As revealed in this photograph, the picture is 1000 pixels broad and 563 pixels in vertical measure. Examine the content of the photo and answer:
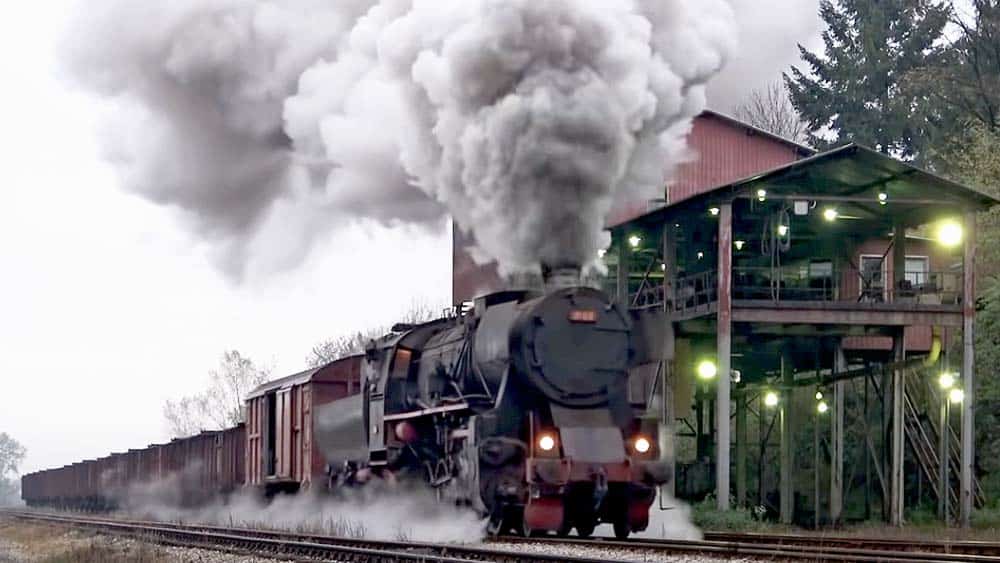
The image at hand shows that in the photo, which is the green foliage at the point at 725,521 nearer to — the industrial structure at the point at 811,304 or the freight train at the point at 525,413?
the industrial structure at the point at 811,304

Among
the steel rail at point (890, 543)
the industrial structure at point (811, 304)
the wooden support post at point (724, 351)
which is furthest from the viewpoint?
the industrial structure at point (811, 304)

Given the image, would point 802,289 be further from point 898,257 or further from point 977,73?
point 977,73

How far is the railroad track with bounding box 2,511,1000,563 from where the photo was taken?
47.6 feet

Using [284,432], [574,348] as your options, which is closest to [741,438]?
[284,432]

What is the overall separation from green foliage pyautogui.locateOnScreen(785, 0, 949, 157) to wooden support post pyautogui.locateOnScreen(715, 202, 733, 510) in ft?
92.1

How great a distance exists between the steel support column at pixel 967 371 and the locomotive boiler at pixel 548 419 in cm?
1304

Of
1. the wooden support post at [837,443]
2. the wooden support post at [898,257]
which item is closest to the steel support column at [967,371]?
the wooden support post at [898,257]

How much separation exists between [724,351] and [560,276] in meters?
9.66

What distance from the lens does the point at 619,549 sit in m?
16.8

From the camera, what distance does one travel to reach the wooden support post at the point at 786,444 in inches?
1284

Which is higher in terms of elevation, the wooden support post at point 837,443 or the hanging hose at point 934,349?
the hanging hose at point 934,349

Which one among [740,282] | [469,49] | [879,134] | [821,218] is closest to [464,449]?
[469,49]

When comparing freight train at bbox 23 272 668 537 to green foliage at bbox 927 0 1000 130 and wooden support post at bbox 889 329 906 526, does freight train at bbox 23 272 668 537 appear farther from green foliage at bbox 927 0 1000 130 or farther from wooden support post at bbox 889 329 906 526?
green foliage at bbox 927 0 1000 130

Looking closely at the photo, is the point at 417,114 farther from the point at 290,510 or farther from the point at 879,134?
the point at 879,134
